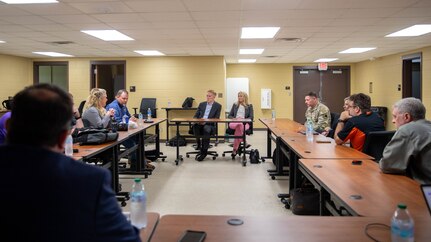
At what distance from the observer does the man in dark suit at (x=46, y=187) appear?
93 centimetres

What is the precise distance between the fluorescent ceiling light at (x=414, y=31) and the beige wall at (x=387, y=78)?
1.98m

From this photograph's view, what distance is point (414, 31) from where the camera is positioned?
6121 mm

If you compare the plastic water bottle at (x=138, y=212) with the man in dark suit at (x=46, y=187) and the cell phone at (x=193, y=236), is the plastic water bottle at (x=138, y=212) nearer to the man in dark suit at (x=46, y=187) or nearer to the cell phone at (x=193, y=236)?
the cell phone at (x=193, y=236)

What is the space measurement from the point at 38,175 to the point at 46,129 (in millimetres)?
132

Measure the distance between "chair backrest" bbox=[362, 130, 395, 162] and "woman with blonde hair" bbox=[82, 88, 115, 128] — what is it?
3254mm

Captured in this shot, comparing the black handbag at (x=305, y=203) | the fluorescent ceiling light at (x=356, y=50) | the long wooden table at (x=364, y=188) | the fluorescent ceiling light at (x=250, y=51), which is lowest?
the black handbag at (x=305, y=203)

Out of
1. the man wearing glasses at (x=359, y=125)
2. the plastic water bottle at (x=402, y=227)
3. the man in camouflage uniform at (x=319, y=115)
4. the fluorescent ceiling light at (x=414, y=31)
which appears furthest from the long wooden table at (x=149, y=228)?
the fluorescent ceiling light at (x=414, y=31)

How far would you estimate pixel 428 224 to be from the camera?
1.56m

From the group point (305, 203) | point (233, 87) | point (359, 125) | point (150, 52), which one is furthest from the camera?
point (233, 87)

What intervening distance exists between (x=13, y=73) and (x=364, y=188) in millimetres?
9781

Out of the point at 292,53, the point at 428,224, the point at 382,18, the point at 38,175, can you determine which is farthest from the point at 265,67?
the point at 38,175

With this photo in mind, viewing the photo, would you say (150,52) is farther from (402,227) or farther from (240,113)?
(402,227)

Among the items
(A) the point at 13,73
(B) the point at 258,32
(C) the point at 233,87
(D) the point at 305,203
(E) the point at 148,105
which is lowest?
(D) the point at 305,203

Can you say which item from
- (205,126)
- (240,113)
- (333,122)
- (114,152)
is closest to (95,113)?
(114,152)
